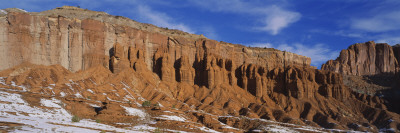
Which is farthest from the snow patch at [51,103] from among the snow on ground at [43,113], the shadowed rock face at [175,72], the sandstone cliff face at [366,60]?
the sandstone cliff face at [366,60]

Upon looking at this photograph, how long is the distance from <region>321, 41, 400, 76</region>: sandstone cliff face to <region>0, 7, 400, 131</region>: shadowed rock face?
4088cm

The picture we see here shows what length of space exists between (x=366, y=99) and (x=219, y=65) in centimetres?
3748

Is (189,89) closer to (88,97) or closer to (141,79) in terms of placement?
(141,79)

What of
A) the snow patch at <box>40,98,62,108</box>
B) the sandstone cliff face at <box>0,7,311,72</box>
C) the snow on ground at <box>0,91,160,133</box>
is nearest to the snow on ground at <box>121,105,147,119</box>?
the snow on ground at <box>0,91,160,133</box>

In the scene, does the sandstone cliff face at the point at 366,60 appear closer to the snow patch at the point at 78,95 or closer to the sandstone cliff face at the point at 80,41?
the sandstone cliff face at the point at 80,41

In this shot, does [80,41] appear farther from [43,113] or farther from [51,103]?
[43,113]

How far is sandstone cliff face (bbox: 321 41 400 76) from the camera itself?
459ft

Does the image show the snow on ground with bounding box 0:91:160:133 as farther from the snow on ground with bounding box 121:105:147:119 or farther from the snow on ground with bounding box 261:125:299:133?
the snow on ground with bounding box 261:125:299:133

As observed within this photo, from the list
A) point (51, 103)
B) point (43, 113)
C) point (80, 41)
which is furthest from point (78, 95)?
point (43, 113)

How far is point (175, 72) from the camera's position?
8125cm

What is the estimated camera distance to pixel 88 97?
2184 inches

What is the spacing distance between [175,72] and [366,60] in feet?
300

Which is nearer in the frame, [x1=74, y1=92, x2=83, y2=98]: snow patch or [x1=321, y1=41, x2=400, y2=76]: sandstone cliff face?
[x1=74, y1=92, x2=83, y2=98]: snow patch

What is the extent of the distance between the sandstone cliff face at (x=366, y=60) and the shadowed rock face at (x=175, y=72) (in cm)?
4088
